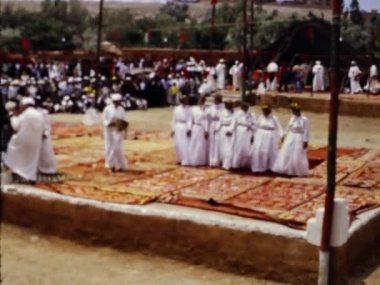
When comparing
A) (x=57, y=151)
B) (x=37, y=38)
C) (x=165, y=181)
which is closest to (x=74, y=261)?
(x=165, y=181)

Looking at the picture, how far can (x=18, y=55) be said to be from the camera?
3322cm

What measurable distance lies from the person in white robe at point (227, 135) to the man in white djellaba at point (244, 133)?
7cm

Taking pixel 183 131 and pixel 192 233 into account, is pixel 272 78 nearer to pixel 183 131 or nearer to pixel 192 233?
pixel 183 131

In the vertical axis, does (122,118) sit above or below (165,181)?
above

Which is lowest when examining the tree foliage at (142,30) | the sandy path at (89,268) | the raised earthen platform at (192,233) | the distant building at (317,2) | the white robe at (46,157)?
the sandy path at (89,268)

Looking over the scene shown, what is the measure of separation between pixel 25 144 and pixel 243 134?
378 cm

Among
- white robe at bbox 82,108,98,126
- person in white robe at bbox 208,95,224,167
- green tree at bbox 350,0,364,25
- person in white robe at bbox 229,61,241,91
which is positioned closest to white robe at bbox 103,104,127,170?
person in white robe at bbox 208,95,224,167

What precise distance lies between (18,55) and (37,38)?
5779mm

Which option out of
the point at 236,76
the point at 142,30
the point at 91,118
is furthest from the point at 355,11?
the point at 142,30

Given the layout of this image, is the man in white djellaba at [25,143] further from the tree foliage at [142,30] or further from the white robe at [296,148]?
the tree foliage at [142,30]

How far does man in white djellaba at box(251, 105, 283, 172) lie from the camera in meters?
12.5

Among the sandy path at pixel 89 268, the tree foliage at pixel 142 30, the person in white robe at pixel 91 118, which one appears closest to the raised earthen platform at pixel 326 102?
the tree foliage at pixel 142 30

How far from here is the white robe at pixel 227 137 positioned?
12742 mm

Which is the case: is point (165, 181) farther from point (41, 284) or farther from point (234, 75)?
point (234, 75)
